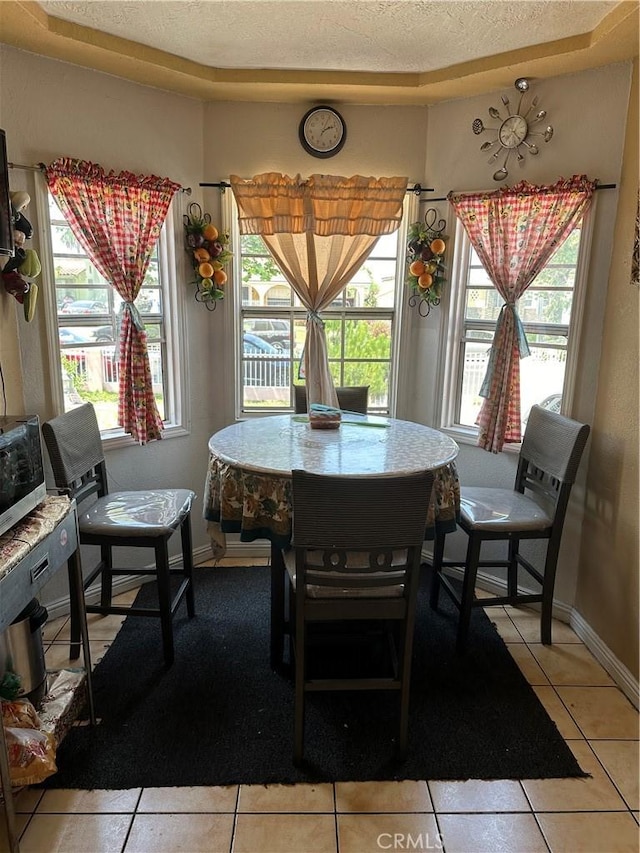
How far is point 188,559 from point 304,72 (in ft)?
7.63

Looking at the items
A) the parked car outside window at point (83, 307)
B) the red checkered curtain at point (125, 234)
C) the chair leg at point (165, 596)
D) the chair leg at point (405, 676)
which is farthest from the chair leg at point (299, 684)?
the parked car outside window at point (83, 307)

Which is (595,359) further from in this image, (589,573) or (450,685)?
(450,685)

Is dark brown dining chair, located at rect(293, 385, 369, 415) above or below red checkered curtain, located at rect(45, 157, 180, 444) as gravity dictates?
below

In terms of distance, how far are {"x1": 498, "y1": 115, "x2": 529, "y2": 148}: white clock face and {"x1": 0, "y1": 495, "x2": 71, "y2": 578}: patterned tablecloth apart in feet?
8.02

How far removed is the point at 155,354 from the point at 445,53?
1953mm

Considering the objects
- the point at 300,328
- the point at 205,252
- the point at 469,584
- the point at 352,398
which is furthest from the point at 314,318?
the point at 469,584

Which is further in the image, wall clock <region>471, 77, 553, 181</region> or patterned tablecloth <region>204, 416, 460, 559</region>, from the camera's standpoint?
wall clock <region>471, 77, 553, 181</region>

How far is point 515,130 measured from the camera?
2.57m

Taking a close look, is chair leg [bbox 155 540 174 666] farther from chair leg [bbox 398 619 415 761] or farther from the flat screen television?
the flat screen television

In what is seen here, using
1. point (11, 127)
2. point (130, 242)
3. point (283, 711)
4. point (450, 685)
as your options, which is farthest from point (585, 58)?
point (283, 711)

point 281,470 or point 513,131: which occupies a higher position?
point 513,131

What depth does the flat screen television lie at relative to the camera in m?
1.92

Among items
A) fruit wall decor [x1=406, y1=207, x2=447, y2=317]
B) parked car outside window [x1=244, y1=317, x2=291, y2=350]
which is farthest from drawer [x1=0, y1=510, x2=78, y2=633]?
fruit wall decor [x1=406, y1=207, x2=447, y2=317]

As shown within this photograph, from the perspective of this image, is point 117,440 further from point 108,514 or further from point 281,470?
point 281,470
